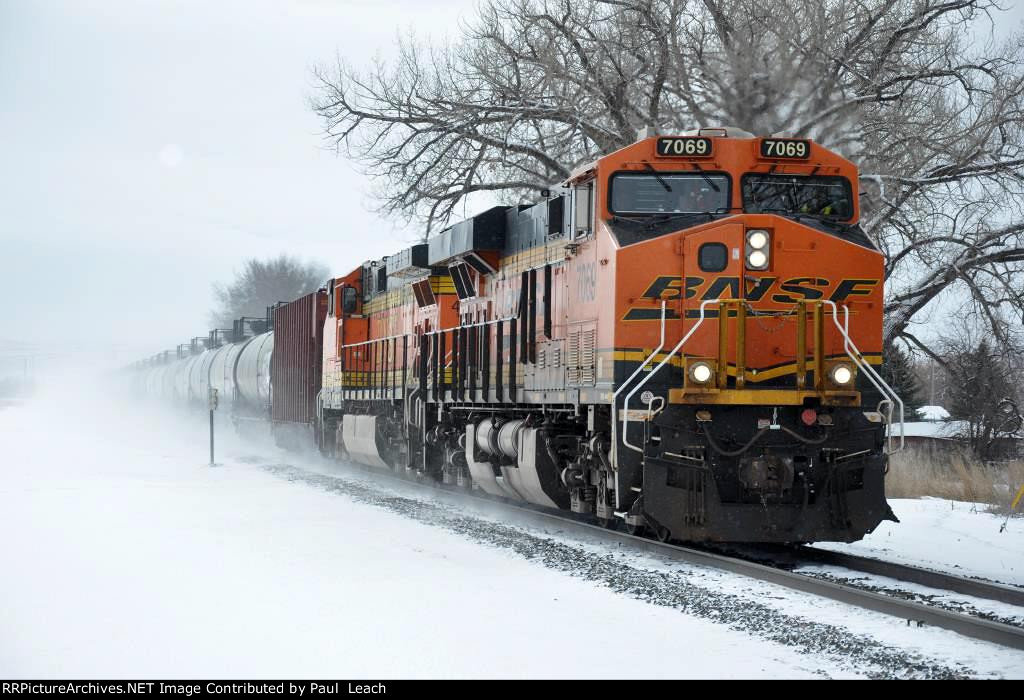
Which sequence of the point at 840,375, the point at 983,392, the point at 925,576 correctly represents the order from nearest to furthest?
the point at 925,576, the point at 840,375, the point at 983,392

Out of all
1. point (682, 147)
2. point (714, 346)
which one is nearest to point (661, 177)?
point (682, 147)

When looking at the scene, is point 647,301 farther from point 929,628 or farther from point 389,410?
point 389,410

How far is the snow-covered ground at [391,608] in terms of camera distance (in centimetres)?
611

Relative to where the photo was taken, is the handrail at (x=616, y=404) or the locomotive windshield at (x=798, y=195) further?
the locomotive windshield at (x=798, y=195)

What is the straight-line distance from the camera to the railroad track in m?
6.83

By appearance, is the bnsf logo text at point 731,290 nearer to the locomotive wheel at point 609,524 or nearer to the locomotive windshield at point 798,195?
the locomotive windshield at point 798,195

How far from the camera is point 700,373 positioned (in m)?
9.57

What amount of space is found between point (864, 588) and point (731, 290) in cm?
280

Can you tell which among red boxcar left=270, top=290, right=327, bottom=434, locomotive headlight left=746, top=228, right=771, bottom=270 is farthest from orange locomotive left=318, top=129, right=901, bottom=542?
red boxcar left=270, top=290, right=327, bottom=434

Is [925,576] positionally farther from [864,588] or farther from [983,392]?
[983,392]

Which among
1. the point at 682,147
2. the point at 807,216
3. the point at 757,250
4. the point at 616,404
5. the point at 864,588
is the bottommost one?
the point at 864,588

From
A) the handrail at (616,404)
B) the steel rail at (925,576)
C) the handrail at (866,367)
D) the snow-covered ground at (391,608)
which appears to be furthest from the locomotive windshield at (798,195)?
the snow-covered ground at (391,608)

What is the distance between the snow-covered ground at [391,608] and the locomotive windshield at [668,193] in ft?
10.5

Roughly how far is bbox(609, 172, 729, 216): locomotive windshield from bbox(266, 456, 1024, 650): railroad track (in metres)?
3.10
